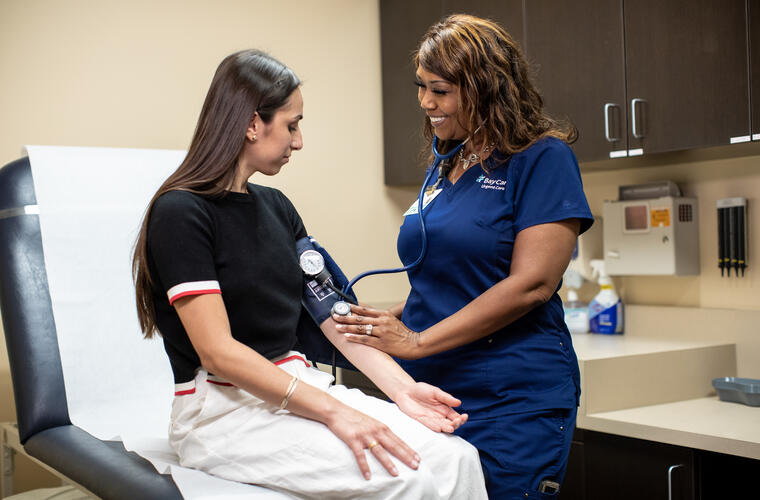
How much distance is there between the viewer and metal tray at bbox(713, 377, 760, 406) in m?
2.00

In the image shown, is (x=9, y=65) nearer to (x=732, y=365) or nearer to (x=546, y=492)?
(x=546, y=492)

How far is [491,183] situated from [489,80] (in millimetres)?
183

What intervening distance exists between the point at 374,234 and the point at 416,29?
884 millimetres

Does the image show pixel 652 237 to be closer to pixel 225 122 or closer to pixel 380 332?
pixel 380 332

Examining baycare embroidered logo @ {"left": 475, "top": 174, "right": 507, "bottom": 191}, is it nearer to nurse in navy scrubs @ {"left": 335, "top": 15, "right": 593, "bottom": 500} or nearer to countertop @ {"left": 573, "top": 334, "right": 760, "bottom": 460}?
nurse in navy scrubs @ {"left": 335, "top": 15, "right": 593, "bottom": 500}

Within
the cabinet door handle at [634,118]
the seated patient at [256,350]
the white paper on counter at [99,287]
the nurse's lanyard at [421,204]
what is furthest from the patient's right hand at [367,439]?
the cabinet door handle at [634,118]

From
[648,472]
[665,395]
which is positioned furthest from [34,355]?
[665,395]

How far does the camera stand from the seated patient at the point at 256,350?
1106 millimetres

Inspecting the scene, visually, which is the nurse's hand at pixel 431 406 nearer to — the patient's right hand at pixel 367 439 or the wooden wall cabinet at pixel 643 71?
the patient's right hand at pixel 367 439

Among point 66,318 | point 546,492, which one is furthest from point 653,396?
point 66,318

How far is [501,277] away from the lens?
52.1 inches

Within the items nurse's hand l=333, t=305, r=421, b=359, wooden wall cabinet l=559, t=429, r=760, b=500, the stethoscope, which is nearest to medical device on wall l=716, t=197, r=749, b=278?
wooden wall cabinet l=559, t=429, r=760, b=500

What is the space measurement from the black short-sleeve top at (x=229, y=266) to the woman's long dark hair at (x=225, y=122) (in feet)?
0.11

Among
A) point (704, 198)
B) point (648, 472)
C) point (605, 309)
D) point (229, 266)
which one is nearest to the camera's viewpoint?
point (229, 266)
